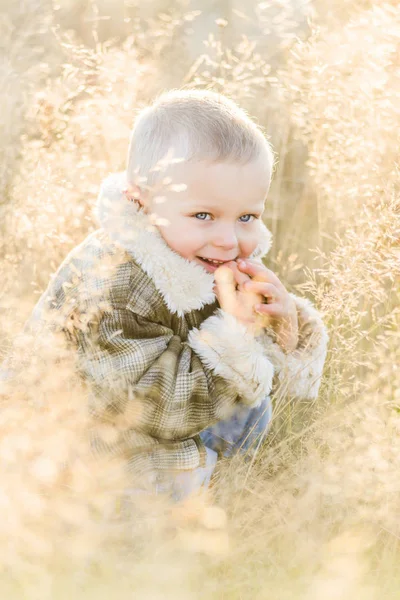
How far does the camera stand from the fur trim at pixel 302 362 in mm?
1959

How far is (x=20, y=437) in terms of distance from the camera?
4.95 feet

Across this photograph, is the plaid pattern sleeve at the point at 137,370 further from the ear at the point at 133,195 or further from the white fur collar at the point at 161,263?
the ear at the point at 133,195

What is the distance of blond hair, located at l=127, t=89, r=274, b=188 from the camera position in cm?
177

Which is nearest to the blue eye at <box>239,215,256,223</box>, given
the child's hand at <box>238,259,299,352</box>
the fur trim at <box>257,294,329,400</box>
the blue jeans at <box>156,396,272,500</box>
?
the child's hand at <box>238,259,299,352</box>

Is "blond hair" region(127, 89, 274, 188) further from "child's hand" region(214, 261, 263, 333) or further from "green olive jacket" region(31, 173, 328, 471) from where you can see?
"child's hand" region(214, 261, 263, 333)

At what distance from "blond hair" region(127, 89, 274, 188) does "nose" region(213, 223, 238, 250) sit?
170mm

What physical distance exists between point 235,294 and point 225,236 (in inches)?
6.7

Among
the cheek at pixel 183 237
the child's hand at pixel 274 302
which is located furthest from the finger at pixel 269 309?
the cheek at pixel 183 237

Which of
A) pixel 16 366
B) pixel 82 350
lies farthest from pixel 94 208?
pixel 16 366

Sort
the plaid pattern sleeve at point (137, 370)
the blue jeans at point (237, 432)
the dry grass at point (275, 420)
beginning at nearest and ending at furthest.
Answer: the dry grass at point (275, 420), the plaid pattern sleeve at point (137, 370), the blue jeans at point (237, 432)

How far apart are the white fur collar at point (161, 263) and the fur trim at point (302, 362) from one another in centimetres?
25

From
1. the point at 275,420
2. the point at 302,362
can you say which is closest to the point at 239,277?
the point at 302,362

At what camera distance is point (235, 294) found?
1.89 meters

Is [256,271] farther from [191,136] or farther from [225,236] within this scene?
[191,136]
